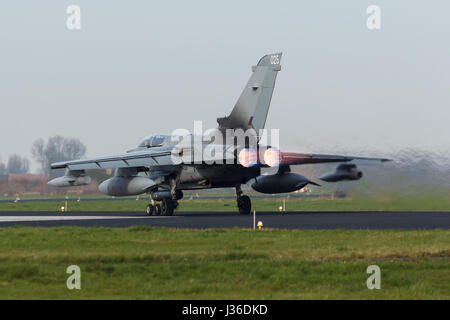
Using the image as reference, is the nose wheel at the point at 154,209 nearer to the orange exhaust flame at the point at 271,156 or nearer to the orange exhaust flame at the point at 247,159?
the orange exhaust flame at the point at 247,159

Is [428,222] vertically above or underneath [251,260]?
underneath

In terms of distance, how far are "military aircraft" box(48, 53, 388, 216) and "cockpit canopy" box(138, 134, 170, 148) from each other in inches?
2.5

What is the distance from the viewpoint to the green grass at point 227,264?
14.2 meters

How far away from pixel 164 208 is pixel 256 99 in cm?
768

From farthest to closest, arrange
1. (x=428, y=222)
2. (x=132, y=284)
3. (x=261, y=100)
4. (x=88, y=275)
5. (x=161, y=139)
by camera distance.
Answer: (x=161, y=139), (x=261, y=100), (x=428, y=222), (x=88, y=275), (x=132, y=284)

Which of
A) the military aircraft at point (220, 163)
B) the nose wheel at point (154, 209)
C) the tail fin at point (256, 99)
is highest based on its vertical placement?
the tail fin at point (256, 99)

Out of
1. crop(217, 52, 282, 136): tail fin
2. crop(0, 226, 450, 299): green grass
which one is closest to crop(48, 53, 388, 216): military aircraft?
crop(217, 52, 282, 136): tail fin

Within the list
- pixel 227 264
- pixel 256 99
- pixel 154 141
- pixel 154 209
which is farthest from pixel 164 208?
pixel 227 264

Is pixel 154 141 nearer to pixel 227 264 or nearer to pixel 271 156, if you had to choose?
pixel 271 156

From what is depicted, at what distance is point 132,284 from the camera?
15.0 m

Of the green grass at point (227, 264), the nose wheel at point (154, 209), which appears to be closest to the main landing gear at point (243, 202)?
the nose wheel at point (154, 209)

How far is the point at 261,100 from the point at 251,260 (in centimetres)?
2176
